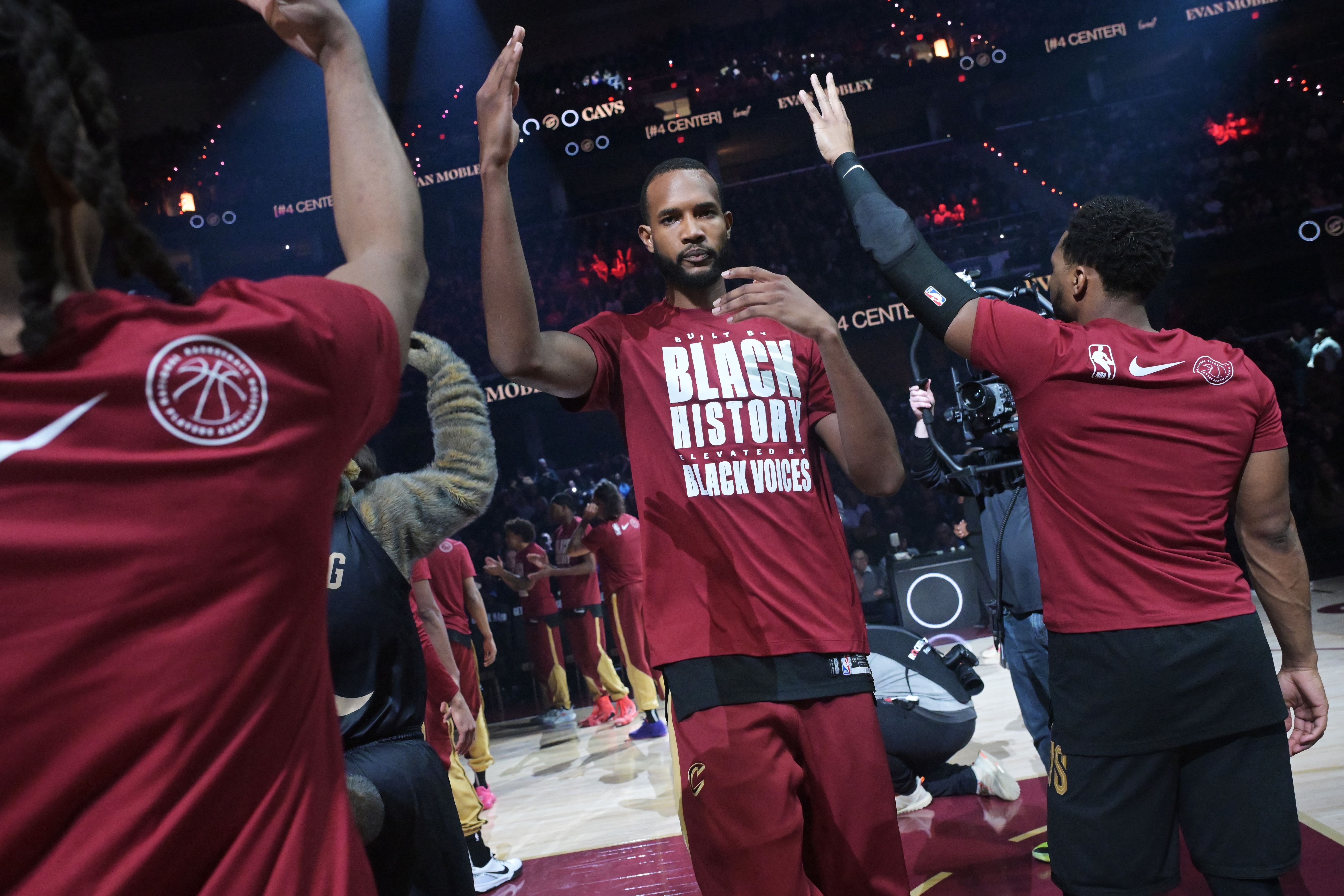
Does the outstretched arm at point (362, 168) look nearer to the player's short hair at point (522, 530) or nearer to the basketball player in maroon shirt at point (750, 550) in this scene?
the basketball player in maroon shirt at point (750, 550)

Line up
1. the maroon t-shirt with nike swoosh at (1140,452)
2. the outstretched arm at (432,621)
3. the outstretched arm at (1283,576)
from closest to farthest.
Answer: the maroon t-shirt with nike swoosh at (1140,452) → the outstretched arm at (1283,576) → the outstretched arm at (432,621)

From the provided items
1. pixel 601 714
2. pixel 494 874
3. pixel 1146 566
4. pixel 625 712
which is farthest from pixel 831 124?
pixel 601 714

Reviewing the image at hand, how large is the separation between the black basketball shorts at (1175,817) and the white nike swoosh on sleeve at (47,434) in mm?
2214

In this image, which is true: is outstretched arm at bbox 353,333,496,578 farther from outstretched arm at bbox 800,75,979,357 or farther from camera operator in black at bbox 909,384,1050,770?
camera operator in black at bbox 909,384,1050,770

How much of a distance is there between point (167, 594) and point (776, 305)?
57.4 inches

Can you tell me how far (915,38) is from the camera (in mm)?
18969

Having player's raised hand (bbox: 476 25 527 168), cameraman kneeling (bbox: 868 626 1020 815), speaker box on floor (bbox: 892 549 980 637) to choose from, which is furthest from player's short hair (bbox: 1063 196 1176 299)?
speaker box on floor (bbox: 892 549 980 637)

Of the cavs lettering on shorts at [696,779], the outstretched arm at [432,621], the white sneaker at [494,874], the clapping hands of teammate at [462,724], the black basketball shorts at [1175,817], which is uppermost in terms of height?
the outstretched arm at [432,621]

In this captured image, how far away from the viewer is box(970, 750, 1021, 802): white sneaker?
14.5ft

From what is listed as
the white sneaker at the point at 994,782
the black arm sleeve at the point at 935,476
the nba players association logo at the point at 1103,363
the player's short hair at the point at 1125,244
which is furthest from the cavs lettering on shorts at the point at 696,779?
the white sneaker at the point at 994,782

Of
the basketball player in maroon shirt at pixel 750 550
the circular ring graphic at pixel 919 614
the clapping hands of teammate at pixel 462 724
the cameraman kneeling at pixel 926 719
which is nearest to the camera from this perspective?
the basketball player in maroon shirt at pixel 750 550

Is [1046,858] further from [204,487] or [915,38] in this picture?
[915,38]

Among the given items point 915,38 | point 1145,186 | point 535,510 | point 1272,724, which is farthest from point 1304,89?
point 1272,724

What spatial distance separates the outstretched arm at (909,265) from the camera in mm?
2400
